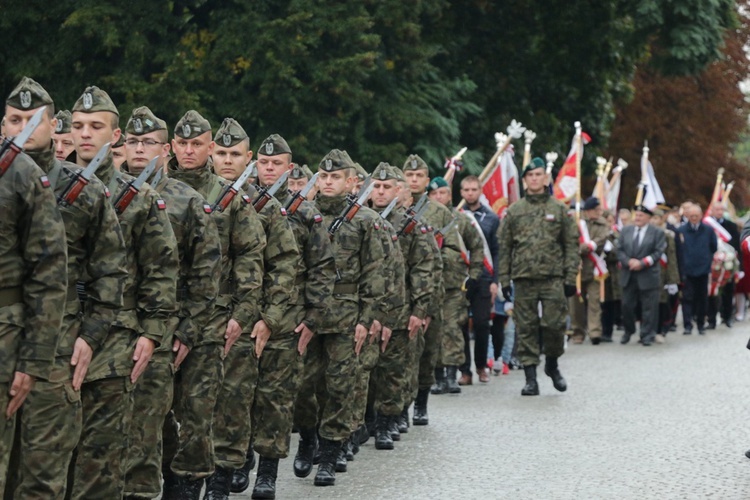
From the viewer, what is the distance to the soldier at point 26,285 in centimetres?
602

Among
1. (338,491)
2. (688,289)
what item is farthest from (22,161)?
(688,289)

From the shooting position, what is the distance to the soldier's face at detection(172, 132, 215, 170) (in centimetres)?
897

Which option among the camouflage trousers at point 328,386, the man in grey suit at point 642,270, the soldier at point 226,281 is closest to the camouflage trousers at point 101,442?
the soldier at point 226,281

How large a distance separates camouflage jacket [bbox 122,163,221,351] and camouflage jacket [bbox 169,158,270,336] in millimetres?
563

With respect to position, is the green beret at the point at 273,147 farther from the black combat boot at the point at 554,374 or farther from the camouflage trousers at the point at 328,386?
the black combat boot at the point at 554,374

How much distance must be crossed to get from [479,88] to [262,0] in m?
7.49

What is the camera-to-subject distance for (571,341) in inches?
992

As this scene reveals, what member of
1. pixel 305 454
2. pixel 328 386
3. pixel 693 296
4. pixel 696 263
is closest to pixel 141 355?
pixel 328 386

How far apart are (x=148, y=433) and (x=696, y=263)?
21.1m

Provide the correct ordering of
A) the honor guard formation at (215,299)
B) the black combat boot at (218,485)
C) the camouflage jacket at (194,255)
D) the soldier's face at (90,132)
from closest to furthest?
the honor guard formation at (215,299), the soldier's face at (90,132), the camouflage jacket at (194,255), the black combat boot at (218,485)

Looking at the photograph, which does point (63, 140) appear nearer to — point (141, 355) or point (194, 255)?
point (194, 255)

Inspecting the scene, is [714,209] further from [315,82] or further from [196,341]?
[196,341]

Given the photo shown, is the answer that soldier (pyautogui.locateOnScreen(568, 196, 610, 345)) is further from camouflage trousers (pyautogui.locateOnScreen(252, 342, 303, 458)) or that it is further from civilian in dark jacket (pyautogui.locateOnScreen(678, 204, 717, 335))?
camouflage trousers (pyautogui.locateOnScreen(252, 342, 303, 458))

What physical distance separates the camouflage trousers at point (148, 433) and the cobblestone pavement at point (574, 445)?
209cm
